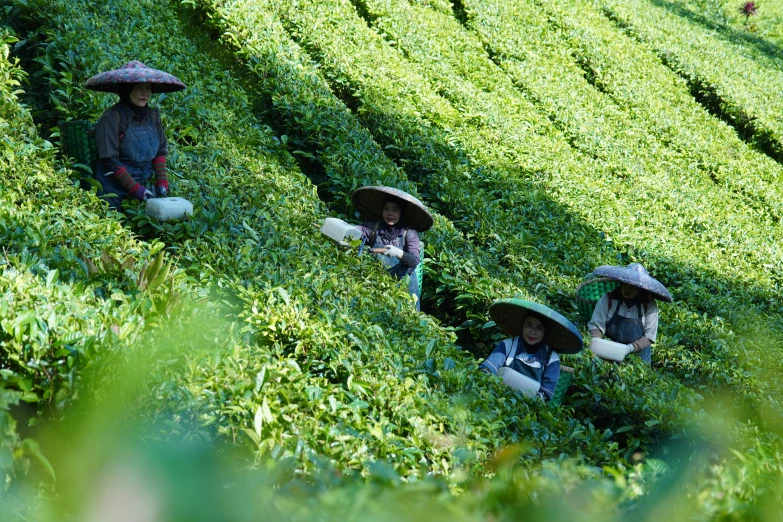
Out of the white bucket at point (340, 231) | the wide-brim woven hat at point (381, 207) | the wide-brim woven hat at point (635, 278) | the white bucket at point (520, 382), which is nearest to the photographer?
the white bucket at point (520, 382)

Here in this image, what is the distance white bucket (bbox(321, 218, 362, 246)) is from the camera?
6.38m

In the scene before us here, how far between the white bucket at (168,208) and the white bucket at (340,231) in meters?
1.17

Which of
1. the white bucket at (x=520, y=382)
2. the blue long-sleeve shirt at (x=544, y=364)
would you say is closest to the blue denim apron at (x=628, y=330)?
the blue long-sleeve shirt at (x=544, y=364)

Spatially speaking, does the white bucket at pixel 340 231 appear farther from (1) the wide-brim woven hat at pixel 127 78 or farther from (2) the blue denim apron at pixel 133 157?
(1) the wide-brim woven hat at pixel 127 78

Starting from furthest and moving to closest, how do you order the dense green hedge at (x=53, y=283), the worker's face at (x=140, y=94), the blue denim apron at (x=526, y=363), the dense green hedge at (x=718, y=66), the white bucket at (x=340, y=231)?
the dense green hedge at (x=718, y=66), the white bucket at (x=340, y=231), the worker's face at (x=140, y=94), the blue denim apron at (x=526, y=363), the dense green hedge at (x=53, y=283)

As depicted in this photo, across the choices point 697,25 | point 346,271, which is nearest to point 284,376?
point 346,271

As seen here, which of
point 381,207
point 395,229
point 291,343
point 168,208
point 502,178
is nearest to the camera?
point 291,343

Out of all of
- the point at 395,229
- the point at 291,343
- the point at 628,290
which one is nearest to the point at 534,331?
the point at 628,290

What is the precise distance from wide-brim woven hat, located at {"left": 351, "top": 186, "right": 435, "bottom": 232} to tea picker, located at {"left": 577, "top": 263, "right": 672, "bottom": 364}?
63.8 inches

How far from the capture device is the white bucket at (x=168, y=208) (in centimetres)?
571

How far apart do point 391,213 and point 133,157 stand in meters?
2.24

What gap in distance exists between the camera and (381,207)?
710 cm

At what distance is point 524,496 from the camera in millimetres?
1507

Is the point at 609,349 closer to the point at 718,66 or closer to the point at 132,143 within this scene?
the point at 132,143
